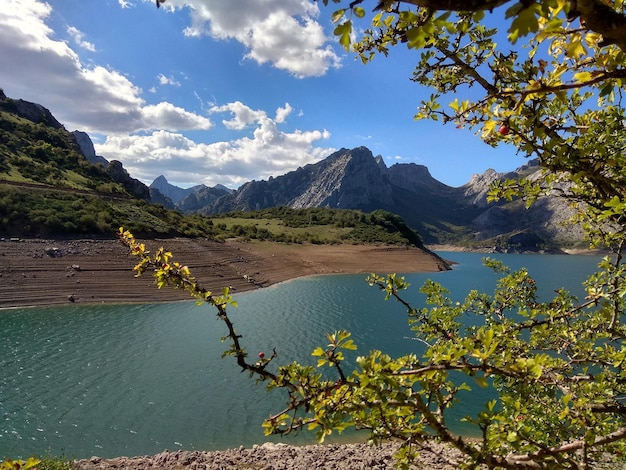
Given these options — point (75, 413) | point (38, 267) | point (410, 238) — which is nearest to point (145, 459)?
point (75, 413)

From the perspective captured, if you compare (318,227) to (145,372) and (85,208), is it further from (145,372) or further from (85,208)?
(145,372)

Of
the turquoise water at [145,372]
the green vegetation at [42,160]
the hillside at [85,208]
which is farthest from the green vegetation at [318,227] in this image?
the turquoise water at [145,372]

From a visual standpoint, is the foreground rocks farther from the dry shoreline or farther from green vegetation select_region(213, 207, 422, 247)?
green vegetation select_region(213, 207, 422, 247)

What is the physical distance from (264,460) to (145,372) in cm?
1084

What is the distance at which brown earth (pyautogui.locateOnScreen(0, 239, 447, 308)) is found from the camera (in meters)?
34.0

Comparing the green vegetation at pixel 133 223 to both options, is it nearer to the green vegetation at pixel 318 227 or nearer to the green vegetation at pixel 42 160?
the green vegetation at pixel 318 227

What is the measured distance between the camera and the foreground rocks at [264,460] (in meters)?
12.7

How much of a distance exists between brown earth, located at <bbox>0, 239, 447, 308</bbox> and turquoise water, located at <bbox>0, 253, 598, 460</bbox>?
2.36 meters

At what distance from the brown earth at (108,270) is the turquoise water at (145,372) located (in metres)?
2.36

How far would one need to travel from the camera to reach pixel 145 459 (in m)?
13.2

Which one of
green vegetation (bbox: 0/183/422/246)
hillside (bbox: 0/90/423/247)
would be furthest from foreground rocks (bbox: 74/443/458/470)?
green vegetation (bbox: 0/183/422/246)

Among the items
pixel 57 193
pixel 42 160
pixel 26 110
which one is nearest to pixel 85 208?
pixel 57 193

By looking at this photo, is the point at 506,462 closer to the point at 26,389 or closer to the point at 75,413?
the point at 75,413

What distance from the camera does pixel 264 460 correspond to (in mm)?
13320
